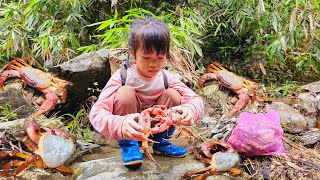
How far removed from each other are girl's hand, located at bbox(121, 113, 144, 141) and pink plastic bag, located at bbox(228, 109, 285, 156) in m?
0.76

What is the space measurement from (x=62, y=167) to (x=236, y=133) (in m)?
1.04

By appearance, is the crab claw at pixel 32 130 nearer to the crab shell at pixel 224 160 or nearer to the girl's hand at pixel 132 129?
the girl's hand at pixel 132 129

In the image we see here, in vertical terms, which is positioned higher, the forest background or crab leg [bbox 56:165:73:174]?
the forest background

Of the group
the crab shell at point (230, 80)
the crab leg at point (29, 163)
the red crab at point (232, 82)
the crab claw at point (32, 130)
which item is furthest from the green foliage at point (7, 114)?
the crab shell at point (230, 80)

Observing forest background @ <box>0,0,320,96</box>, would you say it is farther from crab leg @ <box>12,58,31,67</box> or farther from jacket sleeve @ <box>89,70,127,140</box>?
jacket sleeve @ <box>89,70,127,140</box>

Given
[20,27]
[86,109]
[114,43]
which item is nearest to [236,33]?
[114,43]

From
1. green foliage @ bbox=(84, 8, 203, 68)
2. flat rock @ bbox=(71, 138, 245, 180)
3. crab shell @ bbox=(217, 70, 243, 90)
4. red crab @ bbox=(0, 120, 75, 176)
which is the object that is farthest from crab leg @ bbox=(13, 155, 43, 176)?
crab shell @ bbox=(217, 70, 243, 90)

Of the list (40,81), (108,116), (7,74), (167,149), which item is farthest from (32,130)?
(7,74)

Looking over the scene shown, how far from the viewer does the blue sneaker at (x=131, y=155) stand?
71.1 inches

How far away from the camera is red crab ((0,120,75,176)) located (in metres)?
1.85

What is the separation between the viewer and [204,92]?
4.21 m

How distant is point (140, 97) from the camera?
1990 mm

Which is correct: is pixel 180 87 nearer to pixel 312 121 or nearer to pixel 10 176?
pixel 10 176

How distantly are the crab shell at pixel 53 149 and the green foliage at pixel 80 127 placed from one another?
1.04 ft
